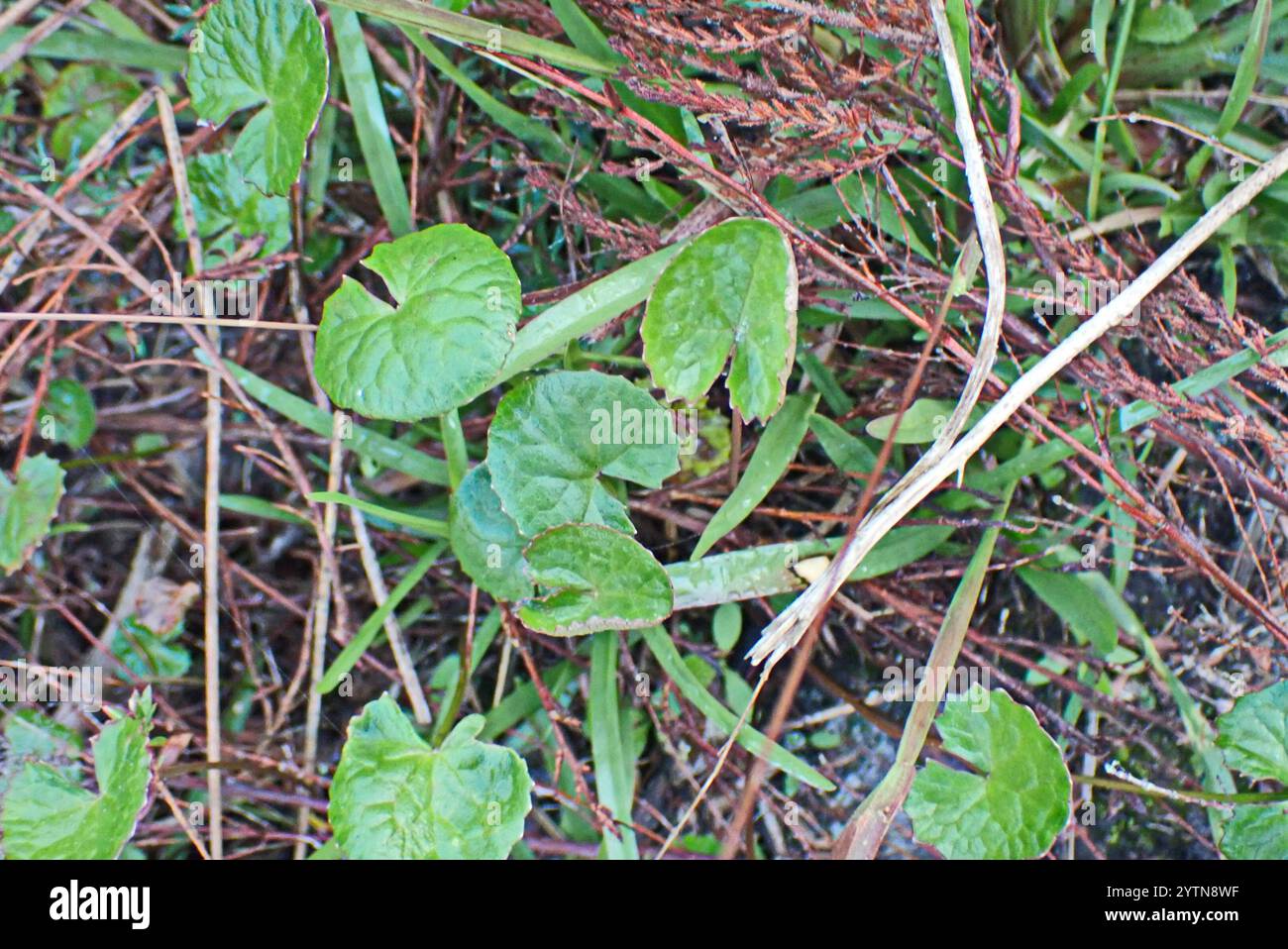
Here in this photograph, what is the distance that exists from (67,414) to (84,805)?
700 millimetres

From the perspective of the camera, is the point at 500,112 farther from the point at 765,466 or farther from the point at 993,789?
the point at 993,789

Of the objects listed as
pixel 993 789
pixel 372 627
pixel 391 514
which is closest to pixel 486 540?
pixel 391 514

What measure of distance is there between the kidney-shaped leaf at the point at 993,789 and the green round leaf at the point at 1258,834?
27 cm

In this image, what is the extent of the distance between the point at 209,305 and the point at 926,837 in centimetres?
145

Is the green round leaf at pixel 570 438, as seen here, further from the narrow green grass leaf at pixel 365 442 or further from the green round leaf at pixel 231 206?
the green round leaf at pixel 231 206

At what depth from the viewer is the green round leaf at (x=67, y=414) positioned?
1753 mm

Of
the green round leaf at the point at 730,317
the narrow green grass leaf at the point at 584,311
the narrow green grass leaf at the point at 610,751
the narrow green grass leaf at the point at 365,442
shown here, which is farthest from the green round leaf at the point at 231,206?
the narrow green grass leaf at the point at 610,751

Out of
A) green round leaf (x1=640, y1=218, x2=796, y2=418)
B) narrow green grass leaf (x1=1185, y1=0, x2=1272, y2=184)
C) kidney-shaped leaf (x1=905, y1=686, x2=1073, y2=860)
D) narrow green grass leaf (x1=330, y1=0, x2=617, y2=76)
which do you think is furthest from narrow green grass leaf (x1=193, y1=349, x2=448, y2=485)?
narrow green grass leaf (x1=1185, y1=0, x2=1272, y2=184)

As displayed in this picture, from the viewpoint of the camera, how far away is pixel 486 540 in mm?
1481

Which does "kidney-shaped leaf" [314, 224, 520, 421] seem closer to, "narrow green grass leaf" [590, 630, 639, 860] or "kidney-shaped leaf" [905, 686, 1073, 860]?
"narrow green grass leaf" [590, 630, 639, 860]

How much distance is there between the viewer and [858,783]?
1677 mm

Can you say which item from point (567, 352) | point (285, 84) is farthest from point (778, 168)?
point (285, 84)

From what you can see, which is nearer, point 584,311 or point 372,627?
point 584,311
